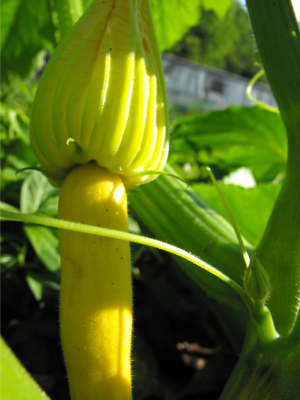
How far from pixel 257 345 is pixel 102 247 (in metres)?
0.21

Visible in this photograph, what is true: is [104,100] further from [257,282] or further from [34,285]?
[34,285]

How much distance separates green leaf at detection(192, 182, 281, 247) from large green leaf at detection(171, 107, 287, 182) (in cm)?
32

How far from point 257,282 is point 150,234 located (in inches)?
14.7

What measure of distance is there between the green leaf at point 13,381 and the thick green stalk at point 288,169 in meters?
0.31

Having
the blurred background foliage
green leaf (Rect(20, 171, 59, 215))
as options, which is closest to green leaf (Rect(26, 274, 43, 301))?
the blurred background foliage

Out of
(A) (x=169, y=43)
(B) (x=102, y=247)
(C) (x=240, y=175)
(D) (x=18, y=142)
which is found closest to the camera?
(B) (x=102, y=247)

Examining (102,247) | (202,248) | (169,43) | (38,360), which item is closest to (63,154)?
(102,247)

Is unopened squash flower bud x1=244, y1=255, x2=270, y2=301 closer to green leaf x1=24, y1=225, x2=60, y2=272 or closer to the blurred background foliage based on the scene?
the blurred background foliage

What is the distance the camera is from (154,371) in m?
0.74

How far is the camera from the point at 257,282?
39cm

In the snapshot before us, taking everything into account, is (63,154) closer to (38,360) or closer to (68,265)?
(68,265)

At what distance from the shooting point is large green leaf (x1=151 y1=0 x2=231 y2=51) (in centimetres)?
96

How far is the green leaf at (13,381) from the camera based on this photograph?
259 mm

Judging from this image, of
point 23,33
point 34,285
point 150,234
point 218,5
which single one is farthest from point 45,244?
point 218,5
